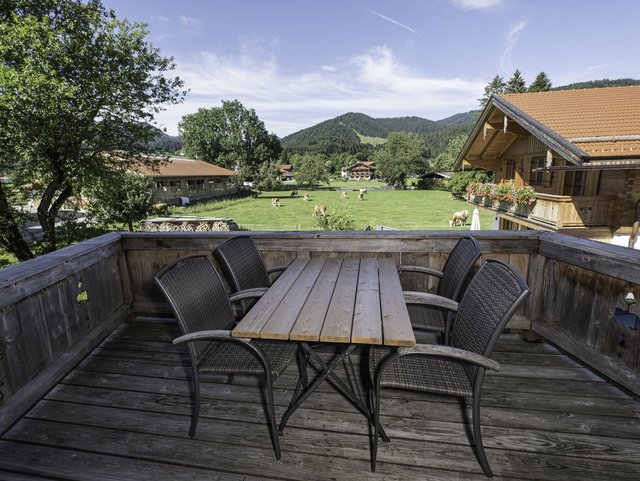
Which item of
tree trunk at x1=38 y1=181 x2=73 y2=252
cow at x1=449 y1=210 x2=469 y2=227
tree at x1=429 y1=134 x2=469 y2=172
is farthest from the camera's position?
tree at x1=429 y1=134 x2=469 y2=172

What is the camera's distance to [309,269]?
2.52 m

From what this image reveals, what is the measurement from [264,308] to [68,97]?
36.1 feet

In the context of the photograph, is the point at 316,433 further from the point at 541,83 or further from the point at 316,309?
the point at 541,83

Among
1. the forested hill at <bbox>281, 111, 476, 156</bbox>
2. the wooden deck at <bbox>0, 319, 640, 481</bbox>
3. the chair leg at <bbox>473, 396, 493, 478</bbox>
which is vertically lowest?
the wooden deck at <bbox>0, 319, 640, 481</bbox>

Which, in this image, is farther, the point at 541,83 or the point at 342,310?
the point at 541,83

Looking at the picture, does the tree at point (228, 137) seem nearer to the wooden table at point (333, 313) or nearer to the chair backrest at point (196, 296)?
the chair backrest at point (196, 296)

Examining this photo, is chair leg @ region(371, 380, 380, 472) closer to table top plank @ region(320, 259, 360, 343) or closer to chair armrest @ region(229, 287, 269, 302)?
table top plank @ region(320, 259, 360, 343)

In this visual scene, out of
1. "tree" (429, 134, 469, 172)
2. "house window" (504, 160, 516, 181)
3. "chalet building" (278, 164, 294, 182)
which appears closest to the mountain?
"tree" (429, 134, 469, 172)

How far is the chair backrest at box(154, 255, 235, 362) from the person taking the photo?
1.76 meters

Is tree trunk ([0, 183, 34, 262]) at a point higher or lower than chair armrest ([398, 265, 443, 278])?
lower

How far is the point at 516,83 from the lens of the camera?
133 feet

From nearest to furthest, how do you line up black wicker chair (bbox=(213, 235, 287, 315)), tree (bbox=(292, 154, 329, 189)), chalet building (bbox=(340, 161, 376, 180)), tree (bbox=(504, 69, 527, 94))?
1. black wicker chair (bbox=(213, 235, 287, 315))
2. tree (bbox=(504, 69, 527, 94))
3. tree (bbox=(292, 154, 329, 189))
4. chalet building (bbox=(340, 161, 376, 180))

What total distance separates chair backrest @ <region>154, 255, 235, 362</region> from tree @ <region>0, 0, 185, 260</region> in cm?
958

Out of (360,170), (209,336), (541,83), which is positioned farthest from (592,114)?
(360,170)
